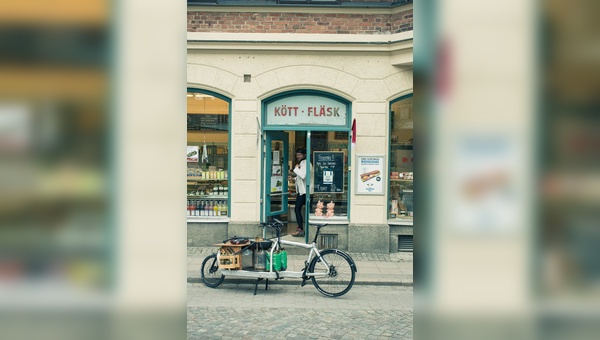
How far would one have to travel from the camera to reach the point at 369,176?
1119cm

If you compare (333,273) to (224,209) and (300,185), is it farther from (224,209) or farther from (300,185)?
(224,209)

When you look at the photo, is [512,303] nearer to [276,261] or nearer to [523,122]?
[523,122]

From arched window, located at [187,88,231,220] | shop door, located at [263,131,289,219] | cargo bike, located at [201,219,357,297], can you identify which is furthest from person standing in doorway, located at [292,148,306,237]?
cargo bike, located at [201,219,357,297]

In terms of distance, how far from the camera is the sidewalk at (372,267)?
8766 millimetres

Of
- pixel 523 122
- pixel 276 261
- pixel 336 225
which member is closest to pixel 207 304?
pixel 276 261

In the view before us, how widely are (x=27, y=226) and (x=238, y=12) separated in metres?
9.87

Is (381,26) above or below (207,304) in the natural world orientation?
above

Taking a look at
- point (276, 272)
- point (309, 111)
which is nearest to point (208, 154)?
point (309, 111)

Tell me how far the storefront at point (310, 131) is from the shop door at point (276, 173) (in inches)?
1.7

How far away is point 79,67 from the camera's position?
204 cm

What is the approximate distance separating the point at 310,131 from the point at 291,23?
8.22 feet

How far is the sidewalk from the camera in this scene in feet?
28.8

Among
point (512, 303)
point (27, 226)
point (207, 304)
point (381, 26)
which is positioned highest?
point (381, 26)

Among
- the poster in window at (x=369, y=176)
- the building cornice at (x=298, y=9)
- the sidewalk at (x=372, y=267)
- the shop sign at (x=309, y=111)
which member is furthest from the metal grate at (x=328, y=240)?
the building cornice at (x=298, y=9)
